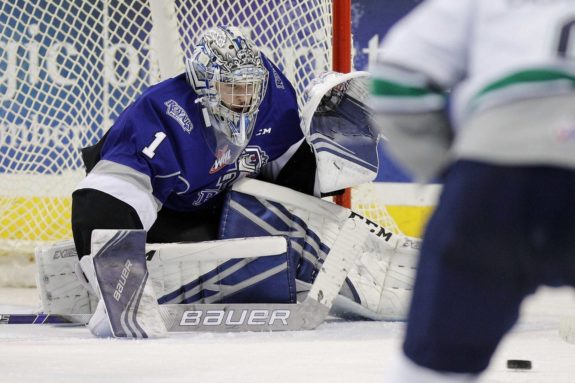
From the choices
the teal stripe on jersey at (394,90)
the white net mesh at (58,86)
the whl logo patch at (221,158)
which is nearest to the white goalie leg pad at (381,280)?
the whl logo patch at (221,158)

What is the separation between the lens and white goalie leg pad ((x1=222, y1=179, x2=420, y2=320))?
3430 mm

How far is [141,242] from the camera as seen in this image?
10.0 ft

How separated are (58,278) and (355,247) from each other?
35.0 inches

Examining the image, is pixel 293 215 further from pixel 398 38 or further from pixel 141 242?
pixel 398 38

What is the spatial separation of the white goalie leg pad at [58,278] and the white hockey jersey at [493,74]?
99.2 inches

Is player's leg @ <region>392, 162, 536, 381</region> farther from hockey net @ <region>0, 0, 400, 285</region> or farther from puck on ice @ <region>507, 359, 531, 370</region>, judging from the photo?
hockey net @ <region>0, 0, 400, 285</region>

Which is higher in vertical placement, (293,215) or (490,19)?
(490,19)

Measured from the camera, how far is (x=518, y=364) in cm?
235

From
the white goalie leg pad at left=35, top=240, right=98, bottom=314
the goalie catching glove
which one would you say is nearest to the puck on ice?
the goalie catching glove

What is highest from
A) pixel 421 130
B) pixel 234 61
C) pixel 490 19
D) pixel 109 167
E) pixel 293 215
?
pixel 490 19

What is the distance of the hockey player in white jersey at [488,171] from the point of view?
943mm

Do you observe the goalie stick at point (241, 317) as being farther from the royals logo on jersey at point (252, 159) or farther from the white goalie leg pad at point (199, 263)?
the royals logo on jersey at point (252, 159)

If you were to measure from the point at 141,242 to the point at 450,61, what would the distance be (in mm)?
2101

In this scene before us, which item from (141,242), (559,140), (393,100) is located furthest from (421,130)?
(141,242)
